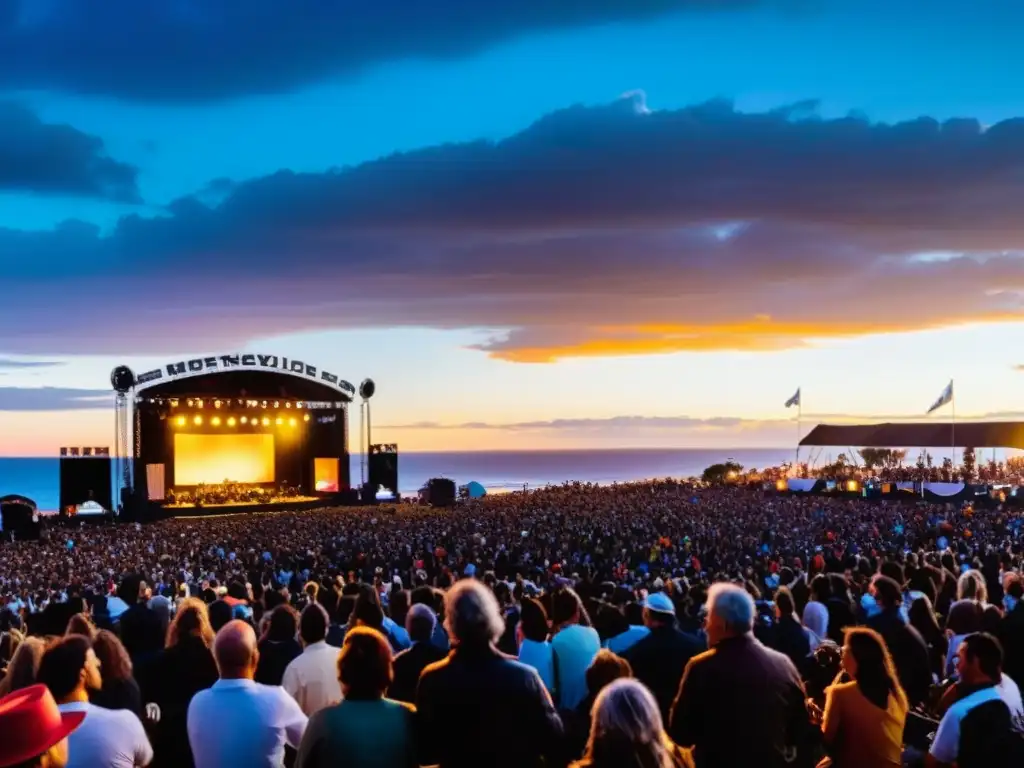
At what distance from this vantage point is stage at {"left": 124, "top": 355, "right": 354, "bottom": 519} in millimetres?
40656

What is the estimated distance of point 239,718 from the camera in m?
3.84

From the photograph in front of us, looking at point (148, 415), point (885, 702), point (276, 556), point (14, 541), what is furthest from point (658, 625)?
point (148, 415)

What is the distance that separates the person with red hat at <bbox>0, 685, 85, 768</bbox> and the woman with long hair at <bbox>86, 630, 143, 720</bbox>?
1528 millimetres

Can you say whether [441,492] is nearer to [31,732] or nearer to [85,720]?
[85,720]

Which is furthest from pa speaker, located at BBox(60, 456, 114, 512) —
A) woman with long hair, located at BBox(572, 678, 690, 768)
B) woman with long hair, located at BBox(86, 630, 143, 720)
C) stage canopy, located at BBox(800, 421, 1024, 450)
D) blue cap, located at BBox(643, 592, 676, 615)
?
woman with long hair, located at BBox(572, 678, 690, 768)

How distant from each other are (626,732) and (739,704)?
3.31 feet

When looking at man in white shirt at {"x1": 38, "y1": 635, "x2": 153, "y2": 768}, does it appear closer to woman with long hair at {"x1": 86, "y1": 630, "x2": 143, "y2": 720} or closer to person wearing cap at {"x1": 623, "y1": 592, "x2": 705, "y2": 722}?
woman with long hair at {"x1": 86, "y1": 630, "x2": 143, "y2": 720}

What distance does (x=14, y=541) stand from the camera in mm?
30953

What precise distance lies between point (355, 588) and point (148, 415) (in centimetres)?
3444

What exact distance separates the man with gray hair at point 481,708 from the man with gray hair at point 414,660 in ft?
4.21

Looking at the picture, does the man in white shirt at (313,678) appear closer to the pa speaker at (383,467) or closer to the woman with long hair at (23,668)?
the woman with long hair at (23,668)

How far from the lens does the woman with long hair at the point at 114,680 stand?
4.30 metres

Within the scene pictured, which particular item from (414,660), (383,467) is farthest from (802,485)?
(414,660)

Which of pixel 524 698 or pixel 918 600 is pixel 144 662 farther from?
pixel 918 600
